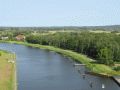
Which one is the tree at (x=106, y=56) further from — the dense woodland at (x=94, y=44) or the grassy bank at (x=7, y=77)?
the grassy bank at (x=7, y=77)

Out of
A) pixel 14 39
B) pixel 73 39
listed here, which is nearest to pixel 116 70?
pixel 73 39

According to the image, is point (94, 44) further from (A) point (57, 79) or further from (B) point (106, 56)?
(A) point (57, 79)

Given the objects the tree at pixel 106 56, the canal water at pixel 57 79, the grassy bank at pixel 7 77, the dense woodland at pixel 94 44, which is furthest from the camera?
the dense woodland at pixel 94 44

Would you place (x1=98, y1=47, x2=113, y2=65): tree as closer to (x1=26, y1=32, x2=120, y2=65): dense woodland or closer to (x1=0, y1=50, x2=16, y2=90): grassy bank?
(x1=26, y1=32, x2=120, y2=65): dense woodland

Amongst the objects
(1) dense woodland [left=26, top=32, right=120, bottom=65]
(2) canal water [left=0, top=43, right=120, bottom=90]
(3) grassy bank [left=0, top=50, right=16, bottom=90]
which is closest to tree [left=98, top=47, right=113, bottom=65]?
(1) dense woodland [left=26, top=32, right=120, bottom=65]

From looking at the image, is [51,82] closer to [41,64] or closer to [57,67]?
[57,67]

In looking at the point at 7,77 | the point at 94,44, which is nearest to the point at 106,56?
the point at 94,44

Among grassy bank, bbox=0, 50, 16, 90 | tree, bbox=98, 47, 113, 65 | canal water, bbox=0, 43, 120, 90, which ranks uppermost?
tree, bbox=98, 47, 113, 65

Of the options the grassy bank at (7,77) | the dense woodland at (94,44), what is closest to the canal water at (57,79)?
the grassy bank at (7,77)

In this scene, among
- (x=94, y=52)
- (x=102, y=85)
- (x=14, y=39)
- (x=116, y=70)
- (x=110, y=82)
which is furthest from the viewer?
(x=14, y=39)
